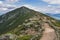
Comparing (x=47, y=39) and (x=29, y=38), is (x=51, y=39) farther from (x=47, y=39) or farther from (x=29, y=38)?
(x=29, y=38)

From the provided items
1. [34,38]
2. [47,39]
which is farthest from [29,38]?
[47,39]

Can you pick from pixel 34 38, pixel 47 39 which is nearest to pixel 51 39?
pixel 47 39

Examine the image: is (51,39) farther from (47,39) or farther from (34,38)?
(34,38)

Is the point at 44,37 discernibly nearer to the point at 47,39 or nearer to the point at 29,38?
the point at 47,39

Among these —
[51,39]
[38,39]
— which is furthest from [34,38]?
[51,39]

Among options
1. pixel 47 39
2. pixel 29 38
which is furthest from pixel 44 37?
pixel 29 38

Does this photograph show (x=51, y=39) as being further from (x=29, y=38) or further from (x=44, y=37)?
(x=29, y=38)
